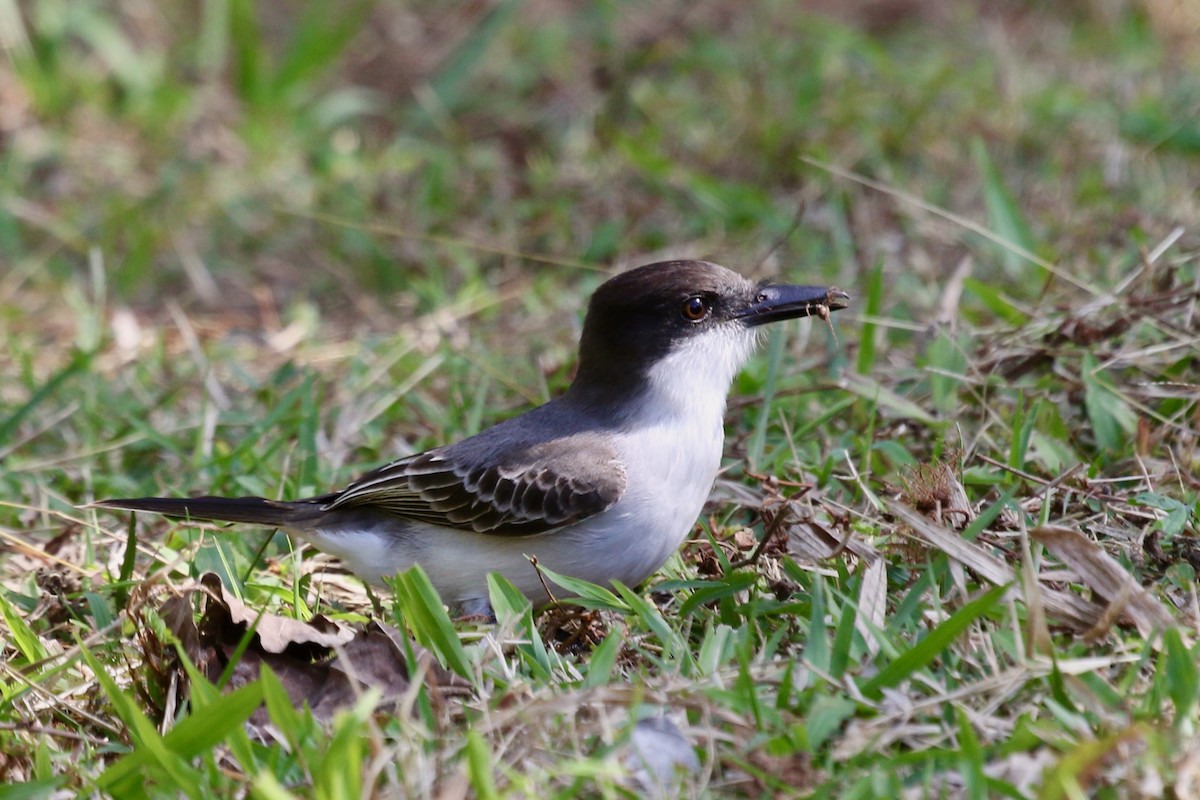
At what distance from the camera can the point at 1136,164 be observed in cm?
771

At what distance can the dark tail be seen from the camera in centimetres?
477

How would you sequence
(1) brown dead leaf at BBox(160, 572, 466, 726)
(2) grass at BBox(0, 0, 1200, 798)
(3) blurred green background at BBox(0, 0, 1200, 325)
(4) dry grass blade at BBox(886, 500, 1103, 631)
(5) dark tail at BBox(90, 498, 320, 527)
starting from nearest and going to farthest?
1. (2) grass at BBox(0, 0, 1200, 798)
2. (4) dry grass blade at BBox(886, 500, 1103, 631)
3. (1) brown dead leaf at BBox(160, 572, 466, 726)
4. (5) dark tail at BBox(90, 498, 320, 527)
5. (3) blurred green background at BBox(0, 0, 1200, 325)

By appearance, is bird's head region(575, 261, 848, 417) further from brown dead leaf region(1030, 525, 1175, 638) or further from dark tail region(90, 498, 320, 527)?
brown dead leaf region(1030, 525, 1175, 638)

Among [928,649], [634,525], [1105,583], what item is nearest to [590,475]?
[634,525]

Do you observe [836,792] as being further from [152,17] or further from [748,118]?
[152,17]

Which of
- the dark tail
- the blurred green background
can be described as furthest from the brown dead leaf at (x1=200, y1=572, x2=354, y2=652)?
the blurred green background

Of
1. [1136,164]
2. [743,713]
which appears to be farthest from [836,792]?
[1136,164]

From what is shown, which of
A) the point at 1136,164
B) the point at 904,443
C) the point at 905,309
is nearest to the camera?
the point at 904,443

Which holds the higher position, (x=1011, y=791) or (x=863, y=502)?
(x=1011, y=791)

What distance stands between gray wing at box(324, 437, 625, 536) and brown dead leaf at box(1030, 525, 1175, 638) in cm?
142

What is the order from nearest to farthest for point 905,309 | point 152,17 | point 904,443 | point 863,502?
point 863,502 < point 904,443 < point 905,309 < point 152,17

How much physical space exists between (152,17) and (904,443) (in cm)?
799

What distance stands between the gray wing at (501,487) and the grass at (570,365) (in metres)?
0.33

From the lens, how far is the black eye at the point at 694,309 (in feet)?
16.2
